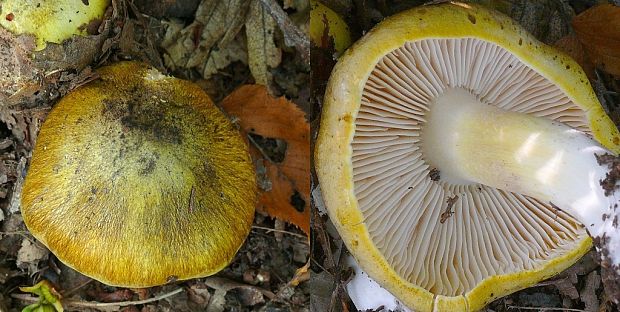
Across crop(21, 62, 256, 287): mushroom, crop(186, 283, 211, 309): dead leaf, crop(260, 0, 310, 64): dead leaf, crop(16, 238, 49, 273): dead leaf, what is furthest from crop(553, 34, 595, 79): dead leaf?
crop(16, 238, 49, 273): dead leaf

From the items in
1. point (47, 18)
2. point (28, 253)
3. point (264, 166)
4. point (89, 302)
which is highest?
point (47, 18)

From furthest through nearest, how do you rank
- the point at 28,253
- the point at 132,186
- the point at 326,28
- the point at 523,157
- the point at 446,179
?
the point at 28,253 → the point at 326,28 → the point at 446,179 → the point at 132,186 → the point at 523,157

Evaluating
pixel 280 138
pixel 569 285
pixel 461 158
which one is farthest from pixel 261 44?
pixel 569 285

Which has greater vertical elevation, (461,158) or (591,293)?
(461,158)

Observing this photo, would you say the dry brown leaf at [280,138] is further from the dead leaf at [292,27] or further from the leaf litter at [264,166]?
the dead leaf at [292,27]

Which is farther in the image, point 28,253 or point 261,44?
point 261,44

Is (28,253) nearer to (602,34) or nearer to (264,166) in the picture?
(264,166)

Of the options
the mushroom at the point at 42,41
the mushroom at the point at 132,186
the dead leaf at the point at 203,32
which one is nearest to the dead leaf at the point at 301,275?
the mushroom at the point at 132,186
